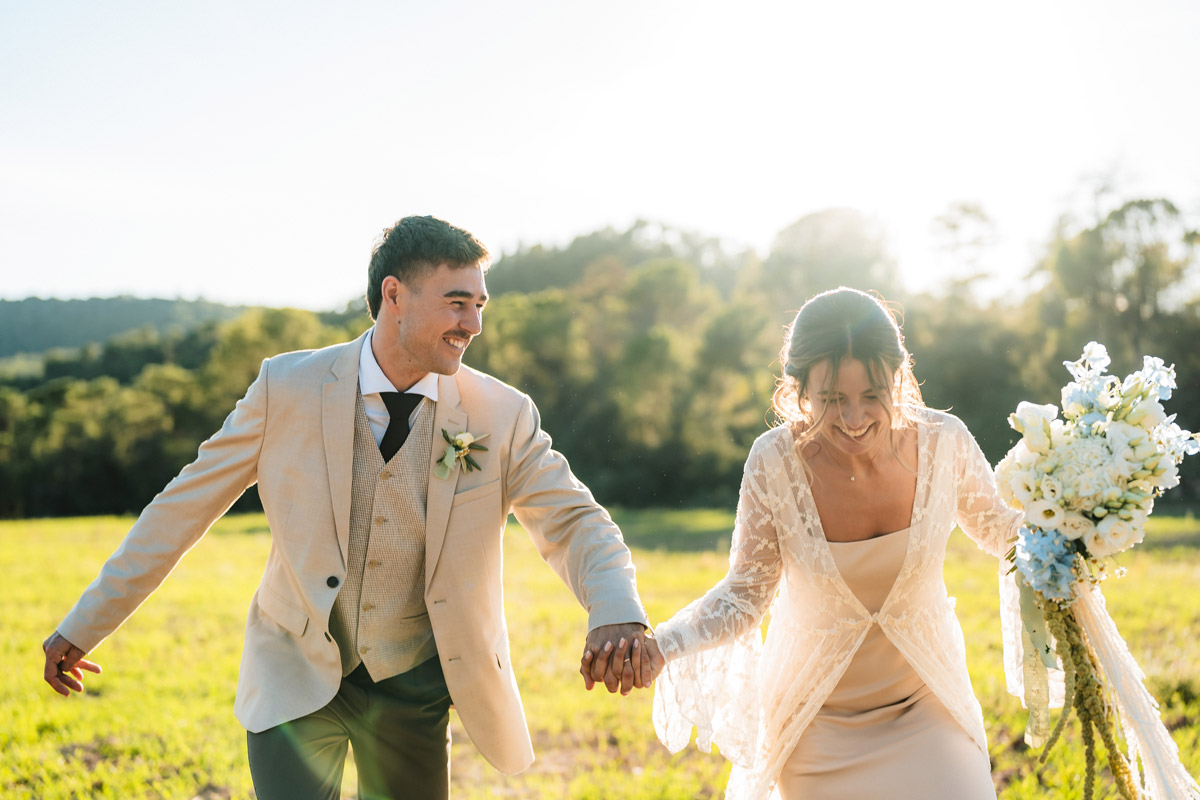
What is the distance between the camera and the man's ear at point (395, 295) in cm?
359

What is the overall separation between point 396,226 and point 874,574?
7.64ft

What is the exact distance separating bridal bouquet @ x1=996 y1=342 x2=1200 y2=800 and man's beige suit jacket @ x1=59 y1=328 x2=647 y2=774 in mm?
1424

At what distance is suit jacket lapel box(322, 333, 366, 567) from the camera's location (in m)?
3.48

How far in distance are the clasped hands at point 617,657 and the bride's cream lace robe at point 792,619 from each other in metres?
0.27

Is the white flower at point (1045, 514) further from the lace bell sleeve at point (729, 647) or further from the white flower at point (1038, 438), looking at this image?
the lace bell sleeve at point (729, 647)

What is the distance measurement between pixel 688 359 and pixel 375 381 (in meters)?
35.3

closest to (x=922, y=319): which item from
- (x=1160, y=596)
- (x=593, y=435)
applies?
(x=593, y=435)

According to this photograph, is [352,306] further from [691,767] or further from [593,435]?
[691,767]

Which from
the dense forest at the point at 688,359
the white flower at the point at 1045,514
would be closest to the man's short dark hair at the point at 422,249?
the white flower at the point at 1045,514

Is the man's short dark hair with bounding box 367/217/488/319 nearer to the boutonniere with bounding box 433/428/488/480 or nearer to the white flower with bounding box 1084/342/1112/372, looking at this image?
the boutonniere with bounding box 433/428/488/480

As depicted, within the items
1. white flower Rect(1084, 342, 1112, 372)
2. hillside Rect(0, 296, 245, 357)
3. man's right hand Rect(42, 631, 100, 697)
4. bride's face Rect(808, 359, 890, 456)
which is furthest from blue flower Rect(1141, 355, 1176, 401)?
hillside Rect(0, 296, 245, 357)

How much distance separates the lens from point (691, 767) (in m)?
5.74

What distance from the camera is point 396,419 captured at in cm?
369

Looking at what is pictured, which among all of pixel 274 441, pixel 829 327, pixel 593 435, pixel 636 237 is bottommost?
pixel 593 435
